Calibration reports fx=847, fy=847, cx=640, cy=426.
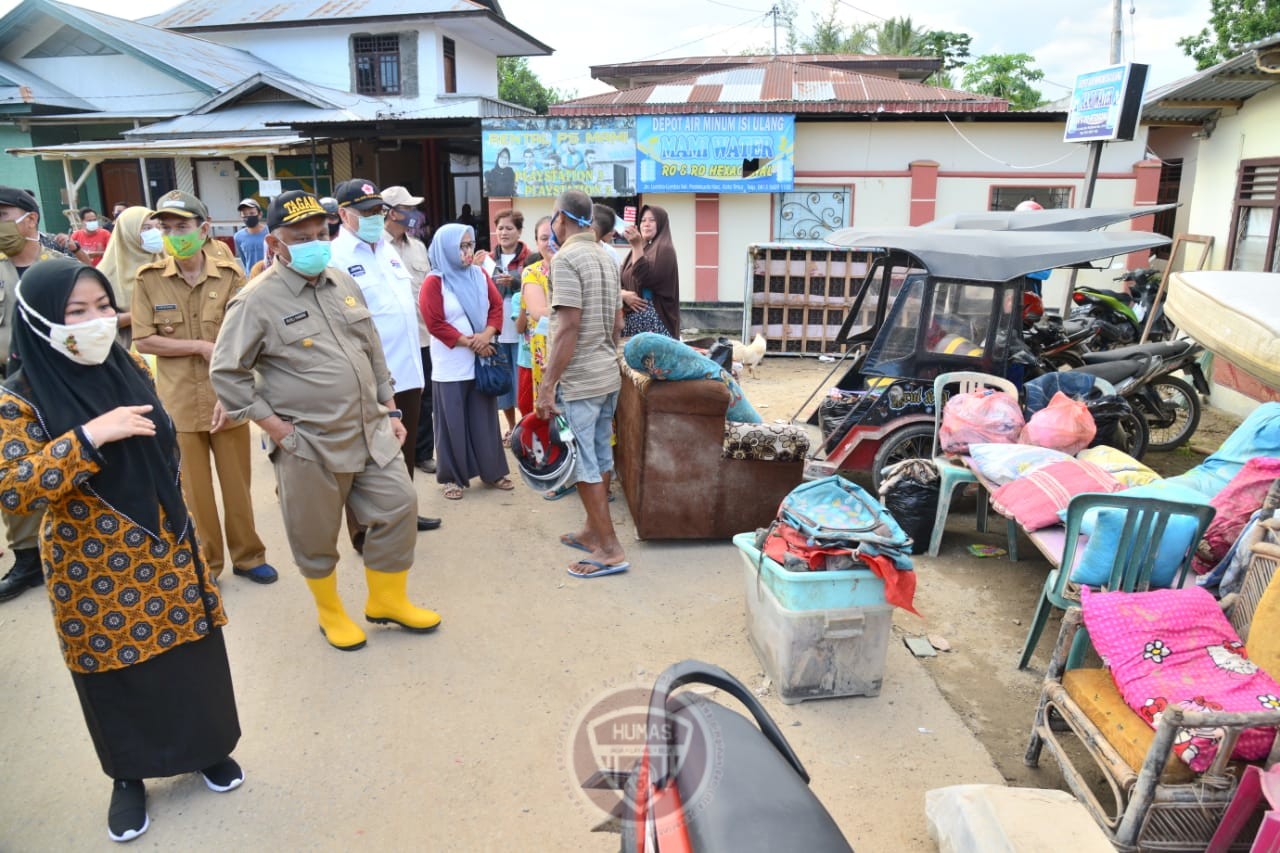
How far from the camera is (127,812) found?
2.82 m

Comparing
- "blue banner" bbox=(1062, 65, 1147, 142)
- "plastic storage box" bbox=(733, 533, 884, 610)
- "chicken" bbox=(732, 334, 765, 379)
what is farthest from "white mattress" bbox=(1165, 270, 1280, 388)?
"chicken" bbox=(732, 334, 765, 379)

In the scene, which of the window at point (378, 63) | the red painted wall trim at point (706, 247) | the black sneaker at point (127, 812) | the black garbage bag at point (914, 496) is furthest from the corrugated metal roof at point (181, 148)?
the black sneaker at point (127, 812)

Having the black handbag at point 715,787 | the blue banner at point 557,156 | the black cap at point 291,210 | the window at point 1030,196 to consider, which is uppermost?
the blue banner at point 557,156

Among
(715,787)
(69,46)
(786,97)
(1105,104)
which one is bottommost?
(715,787)

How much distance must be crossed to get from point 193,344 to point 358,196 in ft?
3.98

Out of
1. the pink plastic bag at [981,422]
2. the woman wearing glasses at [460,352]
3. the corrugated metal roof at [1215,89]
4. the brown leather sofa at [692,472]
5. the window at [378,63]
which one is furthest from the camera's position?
the window at [378,63]

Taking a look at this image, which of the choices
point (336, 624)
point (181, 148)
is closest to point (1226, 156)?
point (336, 624)

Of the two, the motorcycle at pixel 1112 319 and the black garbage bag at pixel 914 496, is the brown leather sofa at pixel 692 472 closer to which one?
the black garbage bag at pixel 914 496

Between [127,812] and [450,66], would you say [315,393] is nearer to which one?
[127,812]

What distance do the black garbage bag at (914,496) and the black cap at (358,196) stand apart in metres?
3.36

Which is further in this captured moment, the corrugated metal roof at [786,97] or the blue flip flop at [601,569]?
the corrugated metal roof at [786,97]

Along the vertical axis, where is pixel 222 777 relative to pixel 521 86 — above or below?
below

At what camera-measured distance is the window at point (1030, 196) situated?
42.3ft

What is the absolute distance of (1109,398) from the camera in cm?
556
